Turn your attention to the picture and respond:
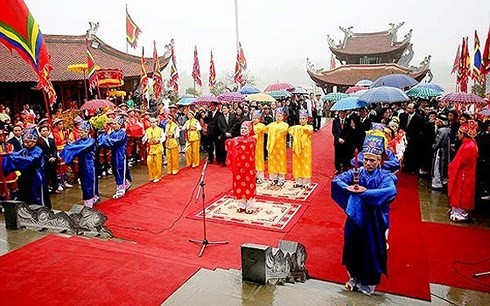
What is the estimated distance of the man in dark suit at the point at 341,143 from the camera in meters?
8.78

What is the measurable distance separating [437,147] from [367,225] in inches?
193

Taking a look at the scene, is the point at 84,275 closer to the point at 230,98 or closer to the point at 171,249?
the point at 171,249

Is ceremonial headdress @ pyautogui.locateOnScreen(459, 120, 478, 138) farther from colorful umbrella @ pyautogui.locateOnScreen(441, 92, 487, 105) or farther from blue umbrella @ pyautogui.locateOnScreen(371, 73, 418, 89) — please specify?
blue umbrella @ pyautogui.locateOnScreen(371, 73, 418, 89)

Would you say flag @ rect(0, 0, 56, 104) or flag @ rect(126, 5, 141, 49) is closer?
flag @ rect(0, 0, 56, 104)

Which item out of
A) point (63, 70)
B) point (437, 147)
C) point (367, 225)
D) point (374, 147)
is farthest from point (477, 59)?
point (63, 70)

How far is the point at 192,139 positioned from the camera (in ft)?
32.3

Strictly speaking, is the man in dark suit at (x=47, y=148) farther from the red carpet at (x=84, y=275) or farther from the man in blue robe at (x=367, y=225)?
the man in blue robe at (x=367, y=225)

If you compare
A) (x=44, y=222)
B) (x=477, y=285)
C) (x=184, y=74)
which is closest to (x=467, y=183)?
(x=477, y=285)

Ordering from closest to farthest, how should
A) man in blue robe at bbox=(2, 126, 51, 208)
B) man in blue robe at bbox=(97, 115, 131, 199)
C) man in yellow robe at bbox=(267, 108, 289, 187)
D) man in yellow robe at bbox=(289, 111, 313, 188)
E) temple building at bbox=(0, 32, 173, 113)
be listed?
man in blue robe at bbox=(2, 126, 51, 208)
man in blue robe at bbox=(97, 115, 131, 199)
man in yellow robe at bbox=(289, 111, 313, 188)
man in yellow robe at bbox=(267, 108, 289, 187)
temple building at bbox=(0, 32, 173, 113)

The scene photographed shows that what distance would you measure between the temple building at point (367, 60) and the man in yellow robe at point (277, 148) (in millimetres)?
16014

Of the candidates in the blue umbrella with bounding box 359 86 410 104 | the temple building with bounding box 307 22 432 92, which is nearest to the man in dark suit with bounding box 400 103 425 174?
the blue umbrella with bounding box 359 86 410 104

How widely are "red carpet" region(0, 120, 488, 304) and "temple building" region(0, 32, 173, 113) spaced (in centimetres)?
623

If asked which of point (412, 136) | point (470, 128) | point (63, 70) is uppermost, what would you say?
point (63, 70)

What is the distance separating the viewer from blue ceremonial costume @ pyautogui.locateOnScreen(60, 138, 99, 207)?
6.39 meters
